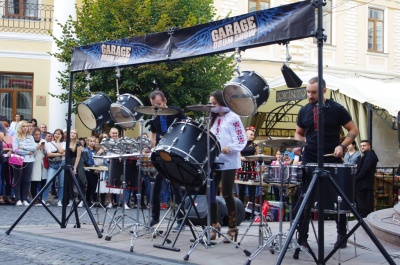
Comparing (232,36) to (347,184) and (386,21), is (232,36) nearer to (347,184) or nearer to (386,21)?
(347,184)

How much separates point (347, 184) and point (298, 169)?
0.56m

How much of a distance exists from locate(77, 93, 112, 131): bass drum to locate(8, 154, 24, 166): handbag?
220 inches

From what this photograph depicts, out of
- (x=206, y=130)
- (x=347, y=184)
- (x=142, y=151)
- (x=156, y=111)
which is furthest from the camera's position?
(x=142, y=151)

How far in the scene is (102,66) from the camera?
9.70 meters

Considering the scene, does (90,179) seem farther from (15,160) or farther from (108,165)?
(108,165)

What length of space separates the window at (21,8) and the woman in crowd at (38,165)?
8.48 meters

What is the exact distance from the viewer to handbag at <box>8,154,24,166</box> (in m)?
14.8

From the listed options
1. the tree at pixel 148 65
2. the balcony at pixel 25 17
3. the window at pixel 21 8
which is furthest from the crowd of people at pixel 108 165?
the window at pixel 21 8

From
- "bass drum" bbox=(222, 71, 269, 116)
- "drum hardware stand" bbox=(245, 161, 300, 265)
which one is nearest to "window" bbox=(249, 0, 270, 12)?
"bass drum" bbox=(222, 71, 269, 116)

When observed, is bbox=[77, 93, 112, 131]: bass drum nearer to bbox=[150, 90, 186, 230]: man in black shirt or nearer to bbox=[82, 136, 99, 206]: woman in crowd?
bbox=[150, 90, 186, 230]: man in black shirt

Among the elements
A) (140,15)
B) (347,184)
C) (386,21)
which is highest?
(386,21)

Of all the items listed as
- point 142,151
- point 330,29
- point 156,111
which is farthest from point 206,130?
point 330,29

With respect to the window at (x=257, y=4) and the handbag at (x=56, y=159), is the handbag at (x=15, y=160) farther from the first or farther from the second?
the window at (x=257, y=4)

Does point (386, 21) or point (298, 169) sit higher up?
point (386, 21)
